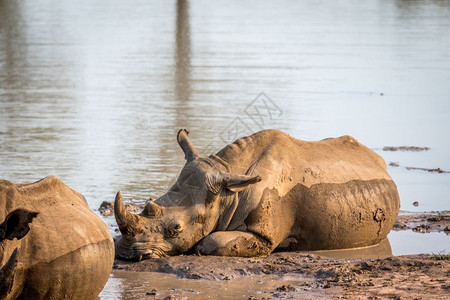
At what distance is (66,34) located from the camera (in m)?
38.5

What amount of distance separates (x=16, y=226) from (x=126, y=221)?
2.89m

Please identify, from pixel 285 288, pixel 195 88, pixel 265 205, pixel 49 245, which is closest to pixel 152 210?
pixel 265 205

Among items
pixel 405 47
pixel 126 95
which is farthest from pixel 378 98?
pixel 405 47

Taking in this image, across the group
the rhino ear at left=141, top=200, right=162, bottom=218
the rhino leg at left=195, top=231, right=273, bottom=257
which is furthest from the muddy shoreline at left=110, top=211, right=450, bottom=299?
the rhino ear at left=141, top=200, right=162, bottom=218

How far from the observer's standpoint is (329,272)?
9.51 meters

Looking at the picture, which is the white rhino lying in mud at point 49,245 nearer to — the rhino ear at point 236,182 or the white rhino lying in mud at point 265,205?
the white rhino lying in mud at point 265,205

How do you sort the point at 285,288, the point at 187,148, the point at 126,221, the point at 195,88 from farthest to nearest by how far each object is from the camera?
the point at 195,88 < the point at 187,148 < the point at 126,221 < the point at 285,288

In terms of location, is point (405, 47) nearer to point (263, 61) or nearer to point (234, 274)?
point (263, 61)

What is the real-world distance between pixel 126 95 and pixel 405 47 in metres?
14.5

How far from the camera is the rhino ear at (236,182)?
10.4 m

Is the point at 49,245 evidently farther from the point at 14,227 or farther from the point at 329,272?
the point at 329,272

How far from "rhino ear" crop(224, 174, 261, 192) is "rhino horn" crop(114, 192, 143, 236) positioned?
103 cm

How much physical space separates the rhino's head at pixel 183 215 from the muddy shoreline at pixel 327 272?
18 cm

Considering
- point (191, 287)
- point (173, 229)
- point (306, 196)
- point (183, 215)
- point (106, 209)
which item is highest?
point (306, 196)
